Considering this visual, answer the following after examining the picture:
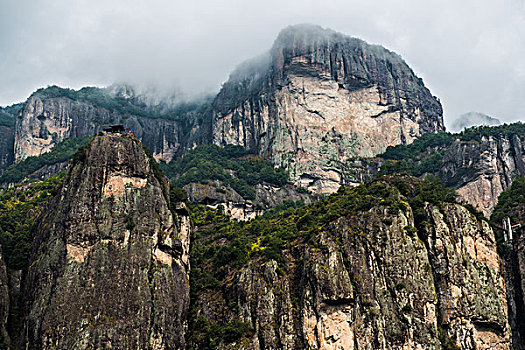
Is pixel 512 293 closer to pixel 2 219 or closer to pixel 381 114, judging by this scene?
pixel 2 219

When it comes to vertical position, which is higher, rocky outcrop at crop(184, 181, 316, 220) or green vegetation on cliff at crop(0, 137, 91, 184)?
green vegetation on cliff at crop(0, 137, 91, 184)

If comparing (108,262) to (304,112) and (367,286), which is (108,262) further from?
(304,112)

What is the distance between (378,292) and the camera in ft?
208

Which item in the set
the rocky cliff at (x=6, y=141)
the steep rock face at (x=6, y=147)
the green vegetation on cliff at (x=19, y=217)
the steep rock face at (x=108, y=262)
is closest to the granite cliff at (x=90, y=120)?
the steep rock face at (x=6, y=147)

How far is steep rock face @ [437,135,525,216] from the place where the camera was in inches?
3866

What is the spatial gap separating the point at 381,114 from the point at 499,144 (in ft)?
133

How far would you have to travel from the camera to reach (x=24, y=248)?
63.0 meters

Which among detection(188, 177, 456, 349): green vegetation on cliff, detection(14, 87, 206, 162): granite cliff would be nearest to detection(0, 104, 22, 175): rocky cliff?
detection(14, 87, 206, 162): granite cliff

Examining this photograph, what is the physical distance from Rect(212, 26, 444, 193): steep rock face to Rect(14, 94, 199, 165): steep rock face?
22.1 meters

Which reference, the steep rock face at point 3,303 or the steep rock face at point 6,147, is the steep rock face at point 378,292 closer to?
the steep rock face at point 3,303

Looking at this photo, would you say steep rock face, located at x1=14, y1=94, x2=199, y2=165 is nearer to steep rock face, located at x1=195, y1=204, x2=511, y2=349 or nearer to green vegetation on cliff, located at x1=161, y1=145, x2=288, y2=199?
green vegetation on cliff, located at x1=161, y1=145, x2=288, y2=199

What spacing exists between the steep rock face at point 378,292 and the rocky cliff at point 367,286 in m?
0.12

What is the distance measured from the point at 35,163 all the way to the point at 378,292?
3694 inches

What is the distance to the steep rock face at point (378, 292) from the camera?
6066 cm
